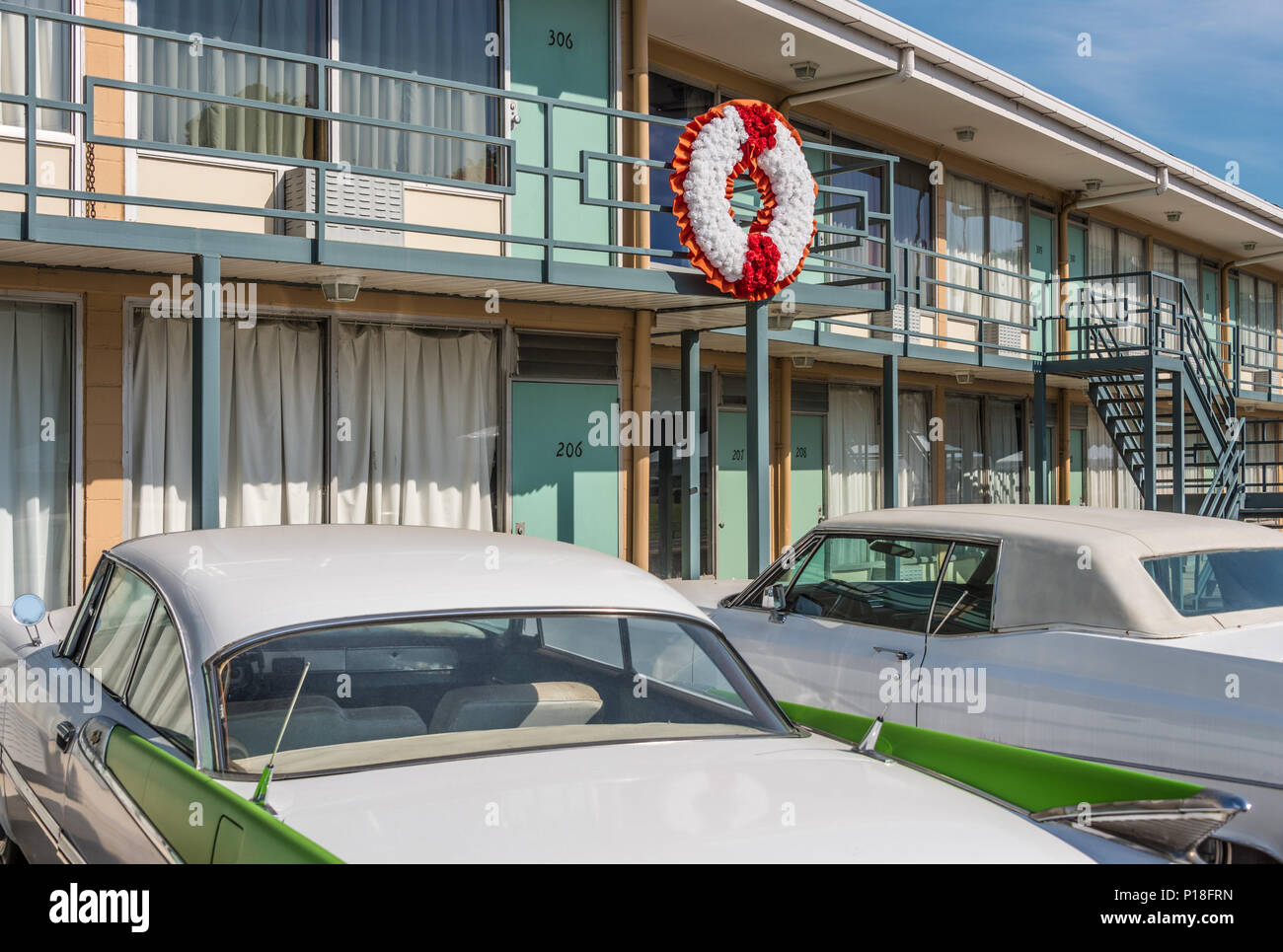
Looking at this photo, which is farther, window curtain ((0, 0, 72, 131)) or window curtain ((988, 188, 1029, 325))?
window curtain ((988, 188, 1029, 325))

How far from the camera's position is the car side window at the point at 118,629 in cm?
391

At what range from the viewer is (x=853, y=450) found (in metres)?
16.5

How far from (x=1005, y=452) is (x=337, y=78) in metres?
13.1

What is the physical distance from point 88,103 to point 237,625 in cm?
569

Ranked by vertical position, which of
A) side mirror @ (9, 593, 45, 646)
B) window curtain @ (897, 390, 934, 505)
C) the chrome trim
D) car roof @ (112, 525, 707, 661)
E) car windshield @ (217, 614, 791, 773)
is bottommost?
the chrome trim

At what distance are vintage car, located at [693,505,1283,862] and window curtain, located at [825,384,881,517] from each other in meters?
9.65

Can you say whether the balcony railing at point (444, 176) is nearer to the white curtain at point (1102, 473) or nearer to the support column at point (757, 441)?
the support column at point (757, 441)

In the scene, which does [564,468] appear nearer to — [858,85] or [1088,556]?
[858,85]

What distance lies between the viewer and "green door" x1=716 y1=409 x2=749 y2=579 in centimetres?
1420

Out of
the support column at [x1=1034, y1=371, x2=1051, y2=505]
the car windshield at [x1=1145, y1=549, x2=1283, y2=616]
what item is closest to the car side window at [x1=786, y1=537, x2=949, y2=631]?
the car windshield at [x1=1145, y1=549, x2=1283, y2=616]

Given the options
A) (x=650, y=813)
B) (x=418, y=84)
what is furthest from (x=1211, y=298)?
(x=650, y=813)

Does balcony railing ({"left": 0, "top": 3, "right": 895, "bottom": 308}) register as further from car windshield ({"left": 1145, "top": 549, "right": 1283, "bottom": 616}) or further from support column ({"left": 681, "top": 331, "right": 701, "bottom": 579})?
car windshield ({"left": 1145, "top": 549, "right": 1283, "bottom": 616})

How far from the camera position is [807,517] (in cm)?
1570

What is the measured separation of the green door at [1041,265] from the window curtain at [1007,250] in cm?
22
